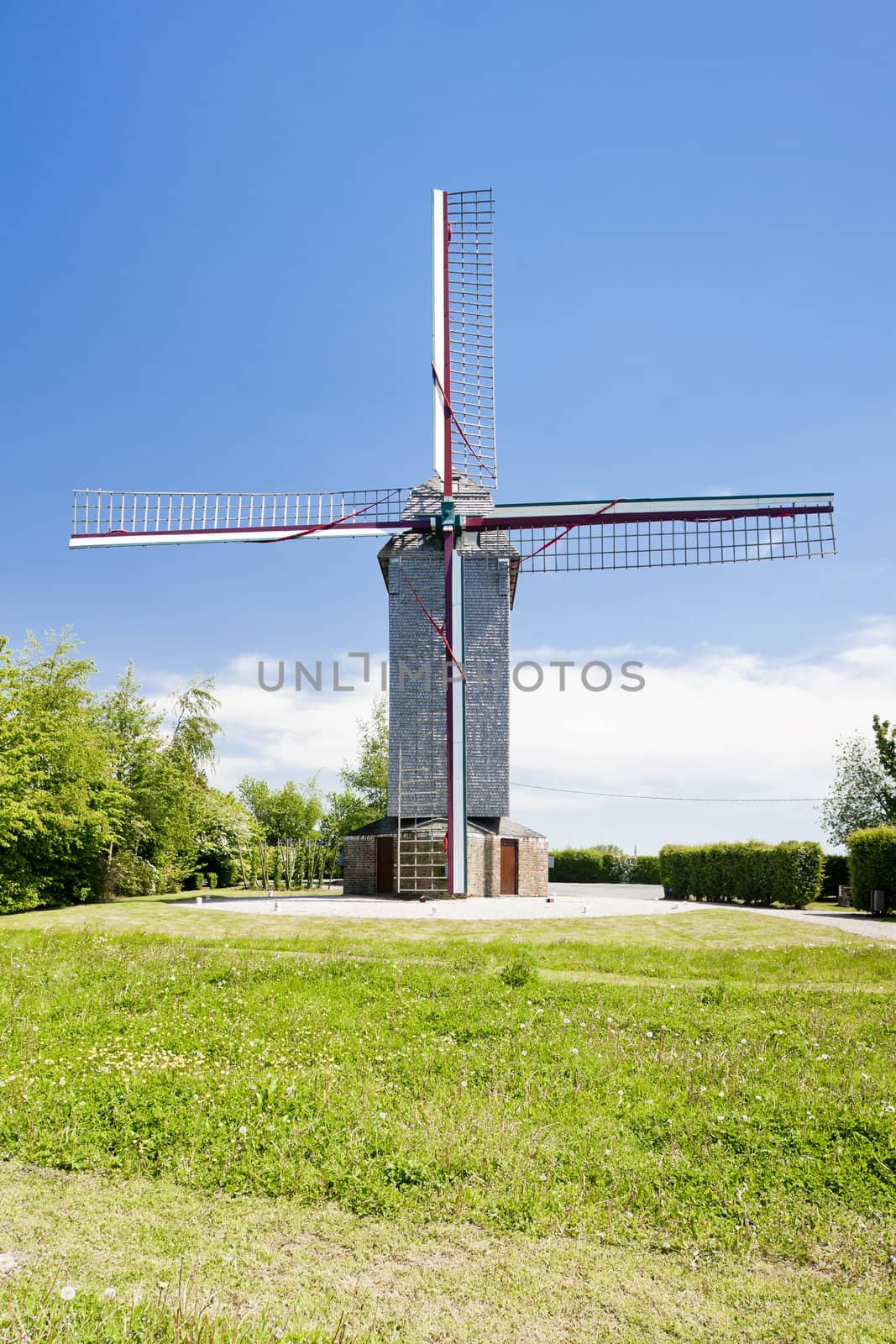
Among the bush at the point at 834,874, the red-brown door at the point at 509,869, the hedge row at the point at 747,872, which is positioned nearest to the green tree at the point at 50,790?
the red-brown door at the point at 509,869

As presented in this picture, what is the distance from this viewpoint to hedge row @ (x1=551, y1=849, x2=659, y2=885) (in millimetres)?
46375

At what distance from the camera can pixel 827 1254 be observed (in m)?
5.00

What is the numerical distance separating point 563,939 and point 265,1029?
8267mm

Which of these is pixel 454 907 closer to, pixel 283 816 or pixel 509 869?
pixel 509 869

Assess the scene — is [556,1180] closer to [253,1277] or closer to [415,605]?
[253,1277]

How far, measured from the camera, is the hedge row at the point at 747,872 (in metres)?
25.4

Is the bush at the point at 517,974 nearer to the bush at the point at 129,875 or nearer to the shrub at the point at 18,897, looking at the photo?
the shrub at the point at 18,897

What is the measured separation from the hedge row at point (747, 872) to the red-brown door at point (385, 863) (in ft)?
33.1

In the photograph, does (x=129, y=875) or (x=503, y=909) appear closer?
(x=503, y=909)

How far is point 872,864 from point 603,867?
2408cm

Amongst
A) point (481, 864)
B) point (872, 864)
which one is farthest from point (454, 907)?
point (872, 864)

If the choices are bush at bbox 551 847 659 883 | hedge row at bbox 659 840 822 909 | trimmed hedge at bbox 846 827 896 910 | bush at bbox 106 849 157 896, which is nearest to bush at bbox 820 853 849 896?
hedge row at bbox 659 840 822 909

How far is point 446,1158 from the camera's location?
5859 millimetres

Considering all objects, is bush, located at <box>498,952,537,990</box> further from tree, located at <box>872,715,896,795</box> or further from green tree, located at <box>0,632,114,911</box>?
tree, located at <box>872,715,896,795</box>
